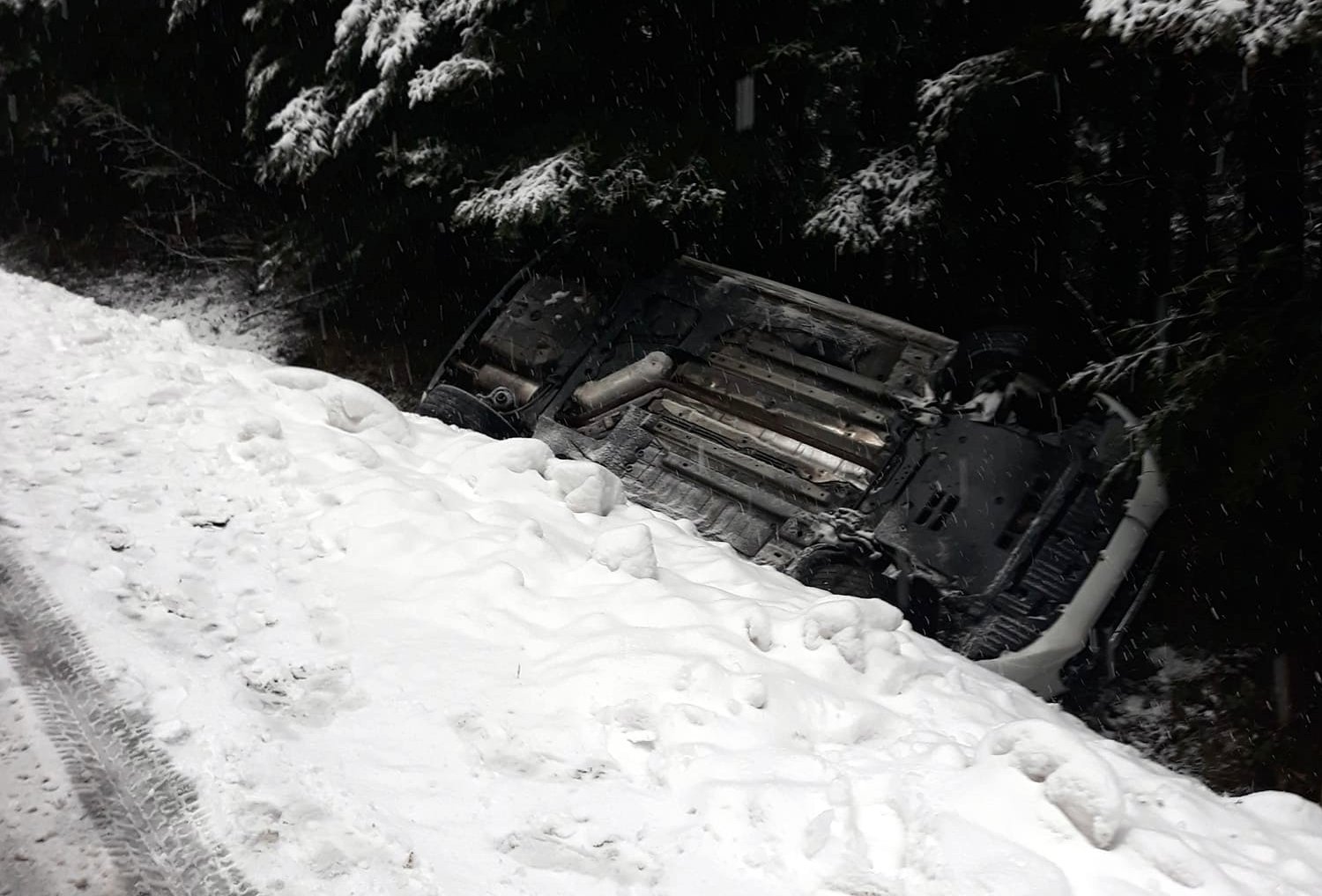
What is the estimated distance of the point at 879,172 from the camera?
307 inches

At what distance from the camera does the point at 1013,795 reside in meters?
2.84

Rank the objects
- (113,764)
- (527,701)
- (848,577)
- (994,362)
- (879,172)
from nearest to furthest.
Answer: (113,764) < (527,701) < (848,577) < (994,362) < (879,172)

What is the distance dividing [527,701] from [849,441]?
3.24 m

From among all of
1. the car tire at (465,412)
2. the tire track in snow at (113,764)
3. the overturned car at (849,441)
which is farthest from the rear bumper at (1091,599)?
the tire track in snow at (113,764)

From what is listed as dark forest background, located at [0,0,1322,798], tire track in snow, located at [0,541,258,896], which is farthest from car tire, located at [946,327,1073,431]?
tire track in snow, located at [0,541,258,896]

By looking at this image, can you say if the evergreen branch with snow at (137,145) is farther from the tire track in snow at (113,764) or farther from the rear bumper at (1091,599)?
the rear bumper at (1091,599)

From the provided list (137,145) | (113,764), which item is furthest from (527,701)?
(137,145)

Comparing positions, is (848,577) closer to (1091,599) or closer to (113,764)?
(1091,599)

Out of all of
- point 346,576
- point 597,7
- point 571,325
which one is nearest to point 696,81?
point 597,7

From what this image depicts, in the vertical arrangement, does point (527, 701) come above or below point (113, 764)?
above

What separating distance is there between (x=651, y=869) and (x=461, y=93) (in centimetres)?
685

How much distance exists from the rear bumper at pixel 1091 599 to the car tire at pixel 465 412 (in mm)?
3333

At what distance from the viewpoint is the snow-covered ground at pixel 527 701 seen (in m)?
2.64

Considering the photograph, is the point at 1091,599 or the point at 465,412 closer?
the point at 1091,599
